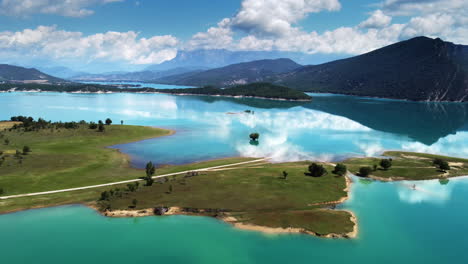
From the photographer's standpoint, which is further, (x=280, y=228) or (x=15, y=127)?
(x=15, y=127)

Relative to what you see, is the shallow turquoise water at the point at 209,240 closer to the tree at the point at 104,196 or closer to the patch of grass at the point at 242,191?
the tree at the point at 104,196

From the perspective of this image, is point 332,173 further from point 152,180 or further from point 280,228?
point 152,180

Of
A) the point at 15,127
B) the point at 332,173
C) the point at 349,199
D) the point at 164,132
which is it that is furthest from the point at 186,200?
the point at 15,127

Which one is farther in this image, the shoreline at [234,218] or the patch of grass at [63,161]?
the patch of grass at [63,161]

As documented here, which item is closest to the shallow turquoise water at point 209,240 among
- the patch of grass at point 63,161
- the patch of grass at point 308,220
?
the patch of grass at point 308,220

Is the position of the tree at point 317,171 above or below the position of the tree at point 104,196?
above

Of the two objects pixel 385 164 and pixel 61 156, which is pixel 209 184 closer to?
pixel 385 164
